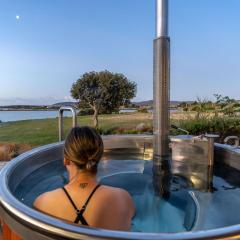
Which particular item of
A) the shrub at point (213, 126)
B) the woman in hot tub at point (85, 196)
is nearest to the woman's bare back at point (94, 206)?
the woman in hot tub at point (85, 196)

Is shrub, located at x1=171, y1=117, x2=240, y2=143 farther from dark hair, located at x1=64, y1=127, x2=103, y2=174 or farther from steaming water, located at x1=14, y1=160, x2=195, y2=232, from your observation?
dark hair, located at x1=64, y1=127, x2=103, y2=174

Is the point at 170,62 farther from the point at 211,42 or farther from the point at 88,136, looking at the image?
the point at 211,42

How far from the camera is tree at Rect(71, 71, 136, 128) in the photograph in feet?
30.6

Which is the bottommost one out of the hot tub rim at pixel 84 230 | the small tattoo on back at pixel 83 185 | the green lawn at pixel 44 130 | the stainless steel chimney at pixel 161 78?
the green lawn at pixel 44 130

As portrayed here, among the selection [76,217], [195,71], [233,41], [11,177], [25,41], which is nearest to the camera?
[76,217]

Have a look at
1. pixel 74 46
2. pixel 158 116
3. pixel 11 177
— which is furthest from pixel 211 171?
pixel 74 46

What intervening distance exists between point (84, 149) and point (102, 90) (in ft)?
26.4

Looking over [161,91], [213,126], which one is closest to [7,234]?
[161,91]

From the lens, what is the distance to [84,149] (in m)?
1.36

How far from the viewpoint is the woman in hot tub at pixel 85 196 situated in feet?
4.25

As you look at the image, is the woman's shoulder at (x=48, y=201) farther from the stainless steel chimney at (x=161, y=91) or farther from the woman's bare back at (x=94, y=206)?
the stainless steel chimney at (x=161, y=91)

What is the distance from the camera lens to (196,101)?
9.18 metres

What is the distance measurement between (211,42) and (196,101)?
242 cm

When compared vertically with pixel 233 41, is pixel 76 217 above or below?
below
